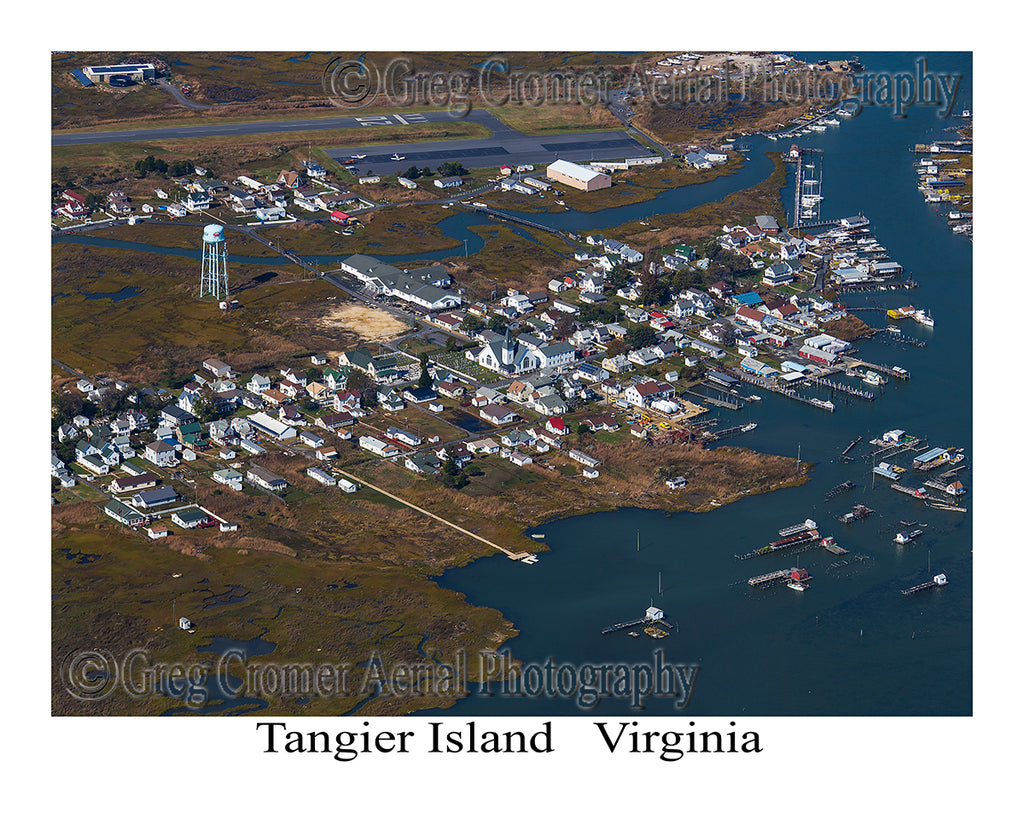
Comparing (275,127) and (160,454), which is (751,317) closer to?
(160,454)

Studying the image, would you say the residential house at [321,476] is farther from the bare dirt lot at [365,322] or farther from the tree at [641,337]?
the tree at [641,337]

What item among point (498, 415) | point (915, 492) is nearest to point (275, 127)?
point (498, 415)

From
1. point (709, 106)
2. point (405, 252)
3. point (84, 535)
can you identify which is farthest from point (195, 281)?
point (709, 106)

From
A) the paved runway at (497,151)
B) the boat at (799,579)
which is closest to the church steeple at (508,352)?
the boat at (799,579)

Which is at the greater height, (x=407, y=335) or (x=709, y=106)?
(x=709, y=106)

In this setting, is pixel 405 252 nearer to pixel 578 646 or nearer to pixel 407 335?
pixel 407 335
